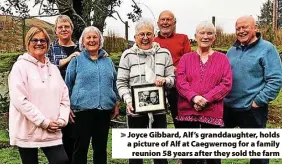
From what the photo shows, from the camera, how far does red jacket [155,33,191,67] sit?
514cm

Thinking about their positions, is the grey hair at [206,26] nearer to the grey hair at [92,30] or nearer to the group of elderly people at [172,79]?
the group of elderly people at [172,79]

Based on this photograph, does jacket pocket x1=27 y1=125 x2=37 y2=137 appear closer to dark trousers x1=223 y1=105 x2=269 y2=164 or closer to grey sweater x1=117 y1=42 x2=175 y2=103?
grey sweater x1=117 y1=42 x2=175 y2=103

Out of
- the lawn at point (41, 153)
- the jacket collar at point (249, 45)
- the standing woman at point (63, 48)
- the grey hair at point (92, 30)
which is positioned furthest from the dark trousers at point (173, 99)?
the lawn at point (41, 153)

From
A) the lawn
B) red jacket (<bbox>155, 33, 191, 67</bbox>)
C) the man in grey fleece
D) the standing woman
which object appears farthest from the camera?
the lawn

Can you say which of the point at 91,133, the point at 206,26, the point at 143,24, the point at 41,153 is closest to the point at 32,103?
the point at 91,133

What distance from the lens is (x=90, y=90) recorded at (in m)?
4.67

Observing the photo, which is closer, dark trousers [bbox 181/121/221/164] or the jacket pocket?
the jacket pocket

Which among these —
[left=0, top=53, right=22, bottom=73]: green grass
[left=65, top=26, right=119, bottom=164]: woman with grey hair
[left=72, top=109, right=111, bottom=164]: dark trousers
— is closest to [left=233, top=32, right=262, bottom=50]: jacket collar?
[left=65, top=26, right=119, bottom=164]: woman with grey hair

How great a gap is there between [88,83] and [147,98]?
1.73 ft

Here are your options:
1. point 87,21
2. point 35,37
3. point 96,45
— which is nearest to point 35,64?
point 35,37

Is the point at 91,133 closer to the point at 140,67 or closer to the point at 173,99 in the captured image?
the point at 140,67

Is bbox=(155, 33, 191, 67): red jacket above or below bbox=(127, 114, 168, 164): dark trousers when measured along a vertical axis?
above

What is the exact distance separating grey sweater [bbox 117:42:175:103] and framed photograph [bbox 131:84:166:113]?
0.07 meters

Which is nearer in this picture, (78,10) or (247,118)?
(247,118)
